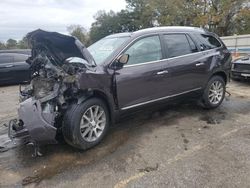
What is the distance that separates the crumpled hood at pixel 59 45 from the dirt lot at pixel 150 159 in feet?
4.54

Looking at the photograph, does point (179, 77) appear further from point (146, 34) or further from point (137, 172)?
point (137, 172)

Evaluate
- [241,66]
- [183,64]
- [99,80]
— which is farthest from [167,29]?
[241,66]

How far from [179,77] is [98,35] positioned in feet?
158

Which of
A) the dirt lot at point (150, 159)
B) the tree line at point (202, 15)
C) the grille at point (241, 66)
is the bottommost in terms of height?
the dirt lot at point (150, 159)

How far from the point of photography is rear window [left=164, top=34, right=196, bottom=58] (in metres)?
5.06

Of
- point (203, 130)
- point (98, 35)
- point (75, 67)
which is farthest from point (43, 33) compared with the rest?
point (98, 35)

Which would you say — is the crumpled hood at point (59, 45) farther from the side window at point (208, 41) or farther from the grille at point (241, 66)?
the grille at point (241, 66)

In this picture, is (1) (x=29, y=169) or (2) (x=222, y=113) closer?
(1) (x=29, y=169)

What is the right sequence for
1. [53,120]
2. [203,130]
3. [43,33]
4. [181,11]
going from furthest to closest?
[181,11] → [203,130] → [43,33] → [53,120]

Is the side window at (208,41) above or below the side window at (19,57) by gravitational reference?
above

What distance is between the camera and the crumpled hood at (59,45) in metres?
4.07

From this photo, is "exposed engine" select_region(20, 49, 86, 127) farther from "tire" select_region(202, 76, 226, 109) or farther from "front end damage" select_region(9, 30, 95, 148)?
"tire" select_region(202, 76, 226, 109)

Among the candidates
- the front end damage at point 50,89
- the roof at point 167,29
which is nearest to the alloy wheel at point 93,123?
the front end damage at point 50,89

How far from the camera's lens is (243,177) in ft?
10.7
